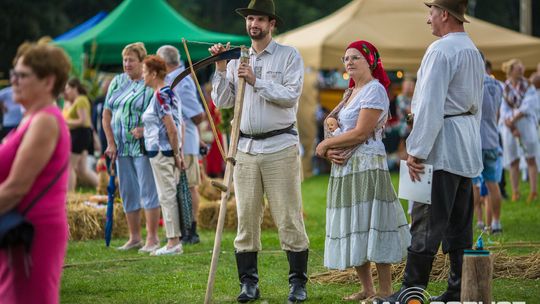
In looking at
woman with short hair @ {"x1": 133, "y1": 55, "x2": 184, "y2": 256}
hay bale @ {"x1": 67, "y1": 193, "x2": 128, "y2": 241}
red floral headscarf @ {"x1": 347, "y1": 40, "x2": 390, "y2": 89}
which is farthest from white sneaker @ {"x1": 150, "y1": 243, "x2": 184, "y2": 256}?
red floral headscarf @ {"x1": 347, "y1": 40, "x2": 390, "y2": 89}

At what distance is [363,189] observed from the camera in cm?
719

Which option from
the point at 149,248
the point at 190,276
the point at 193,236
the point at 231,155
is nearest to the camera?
the point at 231,155

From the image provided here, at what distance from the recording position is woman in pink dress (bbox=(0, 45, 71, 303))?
15.7 ft

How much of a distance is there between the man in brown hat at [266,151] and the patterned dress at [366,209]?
0.44 meters

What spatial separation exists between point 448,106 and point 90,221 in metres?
6.30

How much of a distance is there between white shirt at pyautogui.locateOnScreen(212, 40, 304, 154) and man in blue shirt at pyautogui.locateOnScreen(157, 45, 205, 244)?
3726mm

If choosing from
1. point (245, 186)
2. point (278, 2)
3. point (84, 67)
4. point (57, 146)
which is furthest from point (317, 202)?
point (278, 2)

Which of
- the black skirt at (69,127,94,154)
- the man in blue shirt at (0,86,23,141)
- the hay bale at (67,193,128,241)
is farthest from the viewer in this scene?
the man in blue shirt at (0,86,23,141)

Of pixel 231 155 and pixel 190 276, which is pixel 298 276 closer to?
pixel 231 155

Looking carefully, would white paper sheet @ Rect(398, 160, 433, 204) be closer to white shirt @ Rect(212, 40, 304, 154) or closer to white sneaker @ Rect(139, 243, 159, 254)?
white shirt @ Rect(212, 40, 304, 154)

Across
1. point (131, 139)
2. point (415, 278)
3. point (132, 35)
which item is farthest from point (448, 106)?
point (132, 35)

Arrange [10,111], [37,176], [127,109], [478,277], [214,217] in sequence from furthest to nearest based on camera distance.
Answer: [10,111], [214,217], [127,109], [478,277], [37,176]

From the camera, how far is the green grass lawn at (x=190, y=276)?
7.89 m

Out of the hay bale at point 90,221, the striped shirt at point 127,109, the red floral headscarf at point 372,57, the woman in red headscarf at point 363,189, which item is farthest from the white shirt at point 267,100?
the hay bale at point 90,221
